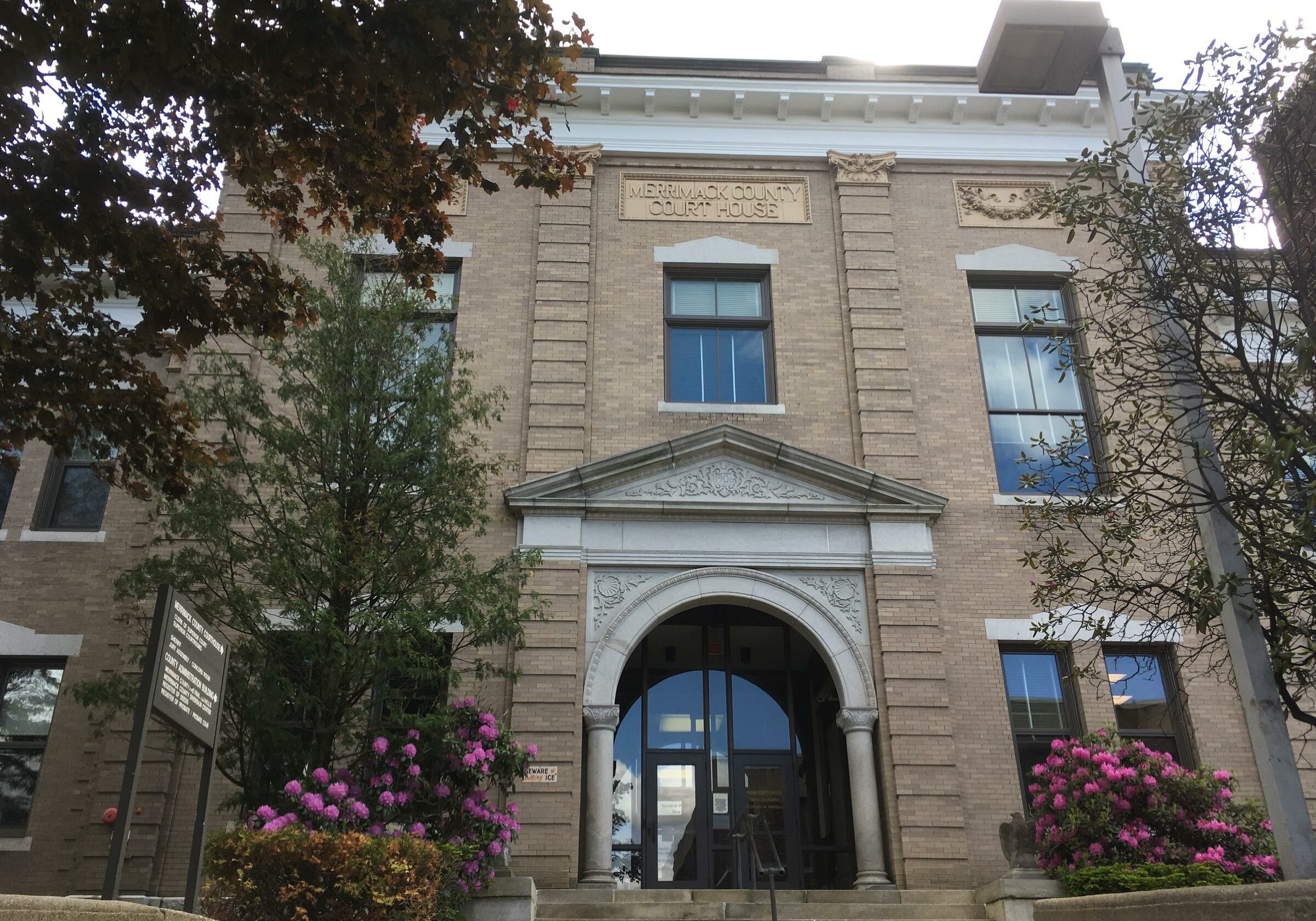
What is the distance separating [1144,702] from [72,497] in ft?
48.7

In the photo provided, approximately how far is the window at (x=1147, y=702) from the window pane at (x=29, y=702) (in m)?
13.6

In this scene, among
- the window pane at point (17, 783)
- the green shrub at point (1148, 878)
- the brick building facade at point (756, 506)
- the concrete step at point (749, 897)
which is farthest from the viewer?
the window pane at point (17, 783)

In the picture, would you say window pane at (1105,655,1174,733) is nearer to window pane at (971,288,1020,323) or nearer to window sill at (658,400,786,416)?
window pane at (971,288,1020,323)

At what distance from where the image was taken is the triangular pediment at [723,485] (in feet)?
48.2

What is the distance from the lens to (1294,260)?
7797mm

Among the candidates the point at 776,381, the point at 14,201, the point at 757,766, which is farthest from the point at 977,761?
the point at 14,201

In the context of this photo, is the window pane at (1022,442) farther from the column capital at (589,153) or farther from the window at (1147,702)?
the column capital at (589,153)

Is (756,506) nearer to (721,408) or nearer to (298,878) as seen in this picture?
(721,408)

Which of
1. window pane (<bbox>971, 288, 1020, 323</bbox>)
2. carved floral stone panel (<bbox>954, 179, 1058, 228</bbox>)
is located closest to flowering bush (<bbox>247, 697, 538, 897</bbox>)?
window pane (<bbox>971, 288, 1020, 323</bbox>)

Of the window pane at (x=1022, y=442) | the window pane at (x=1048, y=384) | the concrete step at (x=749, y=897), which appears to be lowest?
the concrete step at (x=749, y=897)

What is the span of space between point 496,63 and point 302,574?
18.7ft

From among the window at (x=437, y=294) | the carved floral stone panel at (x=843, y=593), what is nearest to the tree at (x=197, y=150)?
the window at (x=437, y=294)

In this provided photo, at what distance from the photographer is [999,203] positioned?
58.1 feet

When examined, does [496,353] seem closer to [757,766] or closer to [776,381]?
[776,381]
